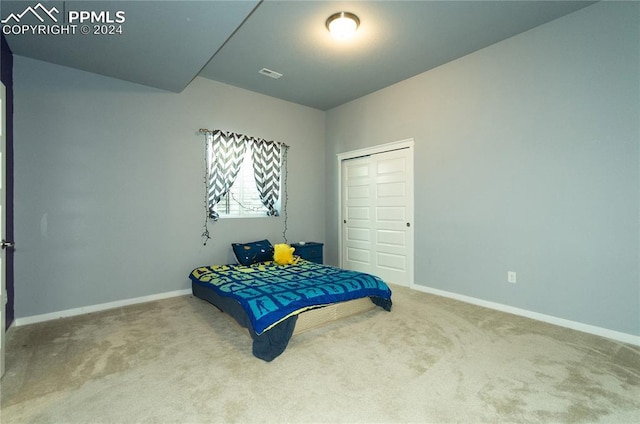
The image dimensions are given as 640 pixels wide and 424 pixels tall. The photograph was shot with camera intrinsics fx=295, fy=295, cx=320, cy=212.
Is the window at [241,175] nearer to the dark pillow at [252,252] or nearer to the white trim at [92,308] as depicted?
the dark pillow at [252,252]

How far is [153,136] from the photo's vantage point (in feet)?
12.1

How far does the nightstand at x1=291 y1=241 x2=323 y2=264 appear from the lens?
459 centimetres

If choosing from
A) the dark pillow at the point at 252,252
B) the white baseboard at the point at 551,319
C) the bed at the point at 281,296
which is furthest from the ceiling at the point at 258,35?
the white baseboard at the point at 551,319

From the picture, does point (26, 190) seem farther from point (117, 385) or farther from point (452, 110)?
point (452, 110)

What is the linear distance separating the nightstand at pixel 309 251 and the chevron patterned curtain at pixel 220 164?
4.26ft

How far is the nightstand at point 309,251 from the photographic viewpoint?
4.59 metres

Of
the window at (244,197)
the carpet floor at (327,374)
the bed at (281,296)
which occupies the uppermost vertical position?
the window at (244,197)

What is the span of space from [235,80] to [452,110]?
2.93m

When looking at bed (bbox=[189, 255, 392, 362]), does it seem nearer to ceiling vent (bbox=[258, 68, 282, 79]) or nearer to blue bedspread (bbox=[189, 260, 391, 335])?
blue bedspread (bbox=[189, 260, 391, 335])

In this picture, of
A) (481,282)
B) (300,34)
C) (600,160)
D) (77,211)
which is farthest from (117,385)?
(600,160)

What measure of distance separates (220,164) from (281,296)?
95.1 inches

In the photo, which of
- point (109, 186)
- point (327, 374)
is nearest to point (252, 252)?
point (109, 186)

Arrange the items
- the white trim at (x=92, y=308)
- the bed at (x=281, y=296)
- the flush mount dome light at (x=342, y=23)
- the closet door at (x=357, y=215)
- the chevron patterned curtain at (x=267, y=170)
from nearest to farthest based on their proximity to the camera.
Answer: the bed at (x=281, y=296) → the flush mount dome light at (x=342, y=23) → the white trim at (x=92, y=308) → the chevron patterned curtain at (x=267, y=170) → the closet door at (x=357, y=215)

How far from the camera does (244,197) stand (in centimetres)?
452
